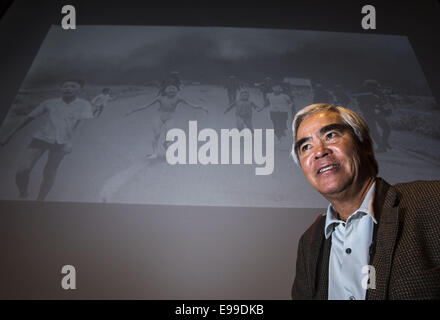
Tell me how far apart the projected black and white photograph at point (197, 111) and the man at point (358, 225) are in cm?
110

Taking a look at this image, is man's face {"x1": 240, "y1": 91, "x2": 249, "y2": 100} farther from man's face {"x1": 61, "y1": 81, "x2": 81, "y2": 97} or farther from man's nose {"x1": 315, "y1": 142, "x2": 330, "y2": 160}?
man's nose {"x1": 315, "y1": 142, "x2": 330, "y2": 160}

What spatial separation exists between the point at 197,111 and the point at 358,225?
1578mm

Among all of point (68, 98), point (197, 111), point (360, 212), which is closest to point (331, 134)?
point (360, 212)

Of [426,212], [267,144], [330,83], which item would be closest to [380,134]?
[330,83]

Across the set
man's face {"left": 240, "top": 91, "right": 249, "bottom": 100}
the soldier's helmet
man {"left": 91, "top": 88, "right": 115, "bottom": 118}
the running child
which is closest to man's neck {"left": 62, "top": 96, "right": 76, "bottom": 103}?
man {"left": 91, "top": 88, "right": 115, "bottom": 118}

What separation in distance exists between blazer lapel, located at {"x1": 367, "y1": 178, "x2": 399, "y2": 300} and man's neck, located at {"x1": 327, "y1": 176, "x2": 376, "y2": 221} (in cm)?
11

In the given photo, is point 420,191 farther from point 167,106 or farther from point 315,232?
point 167,106

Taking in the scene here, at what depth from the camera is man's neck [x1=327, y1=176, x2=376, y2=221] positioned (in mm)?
1032

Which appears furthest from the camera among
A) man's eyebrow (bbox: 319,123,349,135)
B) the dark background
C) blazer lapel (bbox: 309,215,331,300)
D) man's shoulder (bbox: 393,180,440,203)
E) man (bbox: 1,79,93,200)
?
man (bbox: 1,79,93,200)

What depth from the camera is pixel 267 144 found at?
86.2 inches

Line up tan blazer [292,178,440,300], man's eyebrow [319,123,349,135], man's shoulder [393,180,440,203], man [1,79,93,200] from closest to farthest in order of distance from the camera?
tan blazer [292,178,440,300] → man's shoulder [393,180,440,203] → man's eyebrow [319,123,349,135] → man [1,79,93,200]

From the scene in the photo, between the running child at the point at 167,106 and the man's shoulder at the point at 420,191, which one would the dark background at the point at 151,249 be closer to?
the running child at the point at 167,106

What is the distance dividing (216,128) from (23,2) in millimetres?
1696
